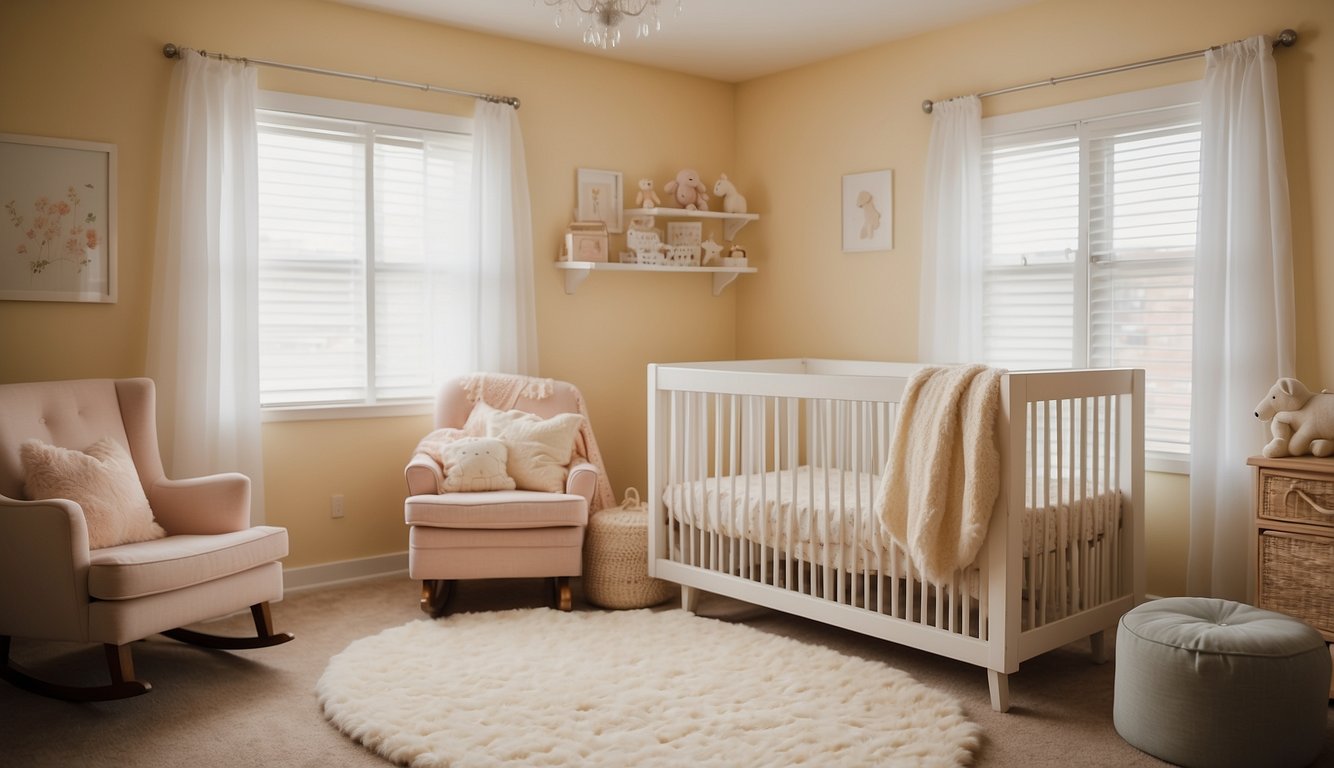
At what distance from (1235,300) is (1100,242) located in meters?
0.60

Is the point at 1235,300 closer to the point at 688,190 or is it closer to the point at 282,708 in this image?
the point at 688,190

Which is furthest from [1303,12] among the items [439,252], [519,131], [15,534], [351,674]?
[15,534]

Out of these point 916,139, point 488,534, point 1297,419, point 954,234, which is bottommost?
point 488,534

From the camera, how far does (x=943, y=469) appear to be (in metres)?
2.73

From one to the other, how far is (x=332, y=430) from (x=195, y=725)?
5.20 ft

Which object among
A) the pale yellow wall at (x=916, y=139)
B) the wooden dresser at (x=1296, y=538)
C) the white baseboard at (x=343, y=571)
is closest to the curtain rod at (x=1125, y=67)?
the pale yellow wall at (x=916, y=139)

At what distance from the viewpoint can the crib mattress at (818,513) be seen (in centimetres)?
290

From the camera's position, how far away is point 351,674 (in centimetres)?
296

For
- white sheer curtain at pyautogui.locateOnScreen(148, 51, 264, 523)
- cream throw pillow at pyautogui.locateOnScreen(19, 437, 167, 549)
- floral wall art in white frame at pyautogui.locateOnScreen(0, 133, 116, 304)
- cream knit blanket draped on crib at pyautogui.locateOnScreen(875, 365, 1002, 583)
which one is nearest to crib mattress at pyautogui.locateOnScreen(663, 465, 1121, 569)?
cream knit blanket draped on crib at pyautogui.locateOnScreen(875, 365, 1002, 583)

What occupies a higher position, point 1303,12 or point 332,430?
point 1303,12

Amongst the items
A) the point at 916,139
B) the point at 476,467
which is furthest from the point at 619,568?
the point at 916,139

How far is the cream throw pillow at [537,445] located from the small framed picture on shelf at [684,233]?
1318 mm

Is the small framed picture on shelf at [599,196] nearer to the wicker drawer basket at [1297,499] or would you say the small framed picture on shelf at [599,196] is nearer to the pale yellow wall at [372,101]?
the pale yellow wall at [372,101]

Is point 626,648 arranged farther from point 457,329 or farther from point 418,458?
point 457,329
